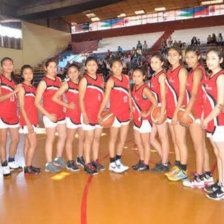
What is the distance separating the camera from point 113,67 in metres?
3.51

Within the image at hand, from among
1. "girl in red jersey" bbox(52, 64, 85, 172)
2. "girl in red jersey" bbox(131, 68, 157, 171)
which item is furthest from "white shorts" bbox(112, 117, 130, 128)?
"girl in red jersey" bbox(52, 64, 85, 172)

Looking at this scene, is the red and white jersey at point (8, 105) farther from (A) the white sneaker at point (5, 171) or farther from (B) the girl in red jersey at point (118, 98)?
(B) the girl in red jersey at point (118, 98)

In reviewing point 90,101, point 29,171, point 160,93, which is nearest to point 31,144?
point 29,171

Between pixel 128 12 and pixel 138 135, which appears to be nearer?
pixel 138 135

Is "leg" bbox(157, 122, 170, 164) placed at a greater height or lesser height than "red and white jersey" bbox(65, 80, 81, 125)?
lesser

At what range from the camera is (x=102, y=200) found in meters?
2.80

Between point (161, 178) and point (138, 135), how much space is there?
2.07 ft

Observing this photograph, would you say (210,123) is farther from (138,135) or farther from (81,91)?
(81,91)

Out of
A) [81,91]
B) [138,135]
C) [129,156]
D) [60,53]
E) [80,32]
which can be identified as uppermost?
[80,32]

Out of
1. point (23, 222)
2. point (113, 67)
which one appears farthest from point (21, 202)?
point (113, 67)

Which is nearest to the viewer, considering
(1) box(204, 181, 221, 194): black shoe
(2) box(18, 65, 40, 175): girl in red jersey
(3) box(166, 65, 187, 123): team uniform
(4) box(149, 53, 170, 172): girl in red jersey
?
(1) box(204, 181, 221, 194): black shoe

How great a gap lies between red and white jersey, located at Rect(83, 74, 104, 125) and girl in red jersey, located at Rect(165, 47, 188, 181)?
901 mm

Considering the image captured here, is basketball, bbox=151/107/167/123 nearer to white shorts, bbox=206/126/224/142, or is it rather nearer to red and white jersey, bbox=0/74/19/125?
white shorts, bbox=206/126/224/142

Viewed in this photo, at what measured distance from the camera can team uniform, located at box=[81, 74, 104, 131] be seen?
349 centimetres
